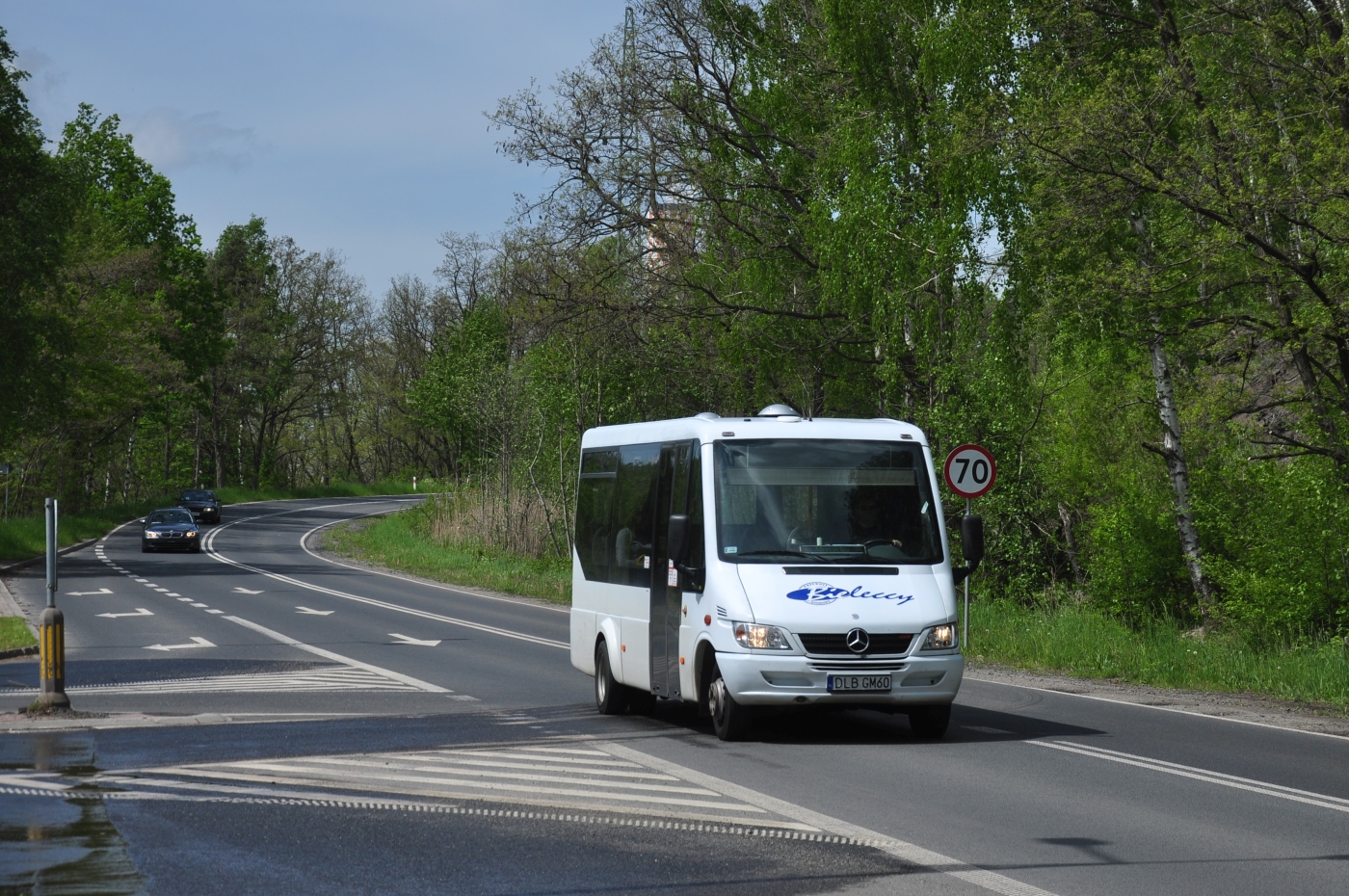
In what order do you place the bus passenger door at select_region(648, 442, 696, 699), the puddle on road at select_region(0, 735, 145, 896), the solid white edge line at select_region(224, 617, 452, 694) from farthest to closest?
the solid white edge line at select_region(224, 617, 452, 694)
the bus passenger door at select_region(648, 442, 696, 699)
the puddle on road at select_region(0, 735, 145, 896)

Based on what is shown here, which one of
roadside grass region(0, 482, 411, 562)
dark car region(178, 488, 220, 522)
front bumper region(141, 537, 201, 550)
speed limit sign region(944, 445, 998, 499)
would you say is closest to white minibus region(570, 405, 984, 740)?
speed limit sign region(944, 445, 998, 499)

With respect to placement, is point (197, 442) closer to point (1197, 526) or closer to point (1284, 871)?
point (1197, 526)

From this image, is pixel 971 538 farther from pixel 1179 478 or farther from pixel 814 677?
pixel 1179 478

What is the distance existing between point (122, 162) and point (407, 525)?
25.0 meters

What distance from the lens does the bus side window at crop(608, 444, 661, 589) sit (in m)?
13.2

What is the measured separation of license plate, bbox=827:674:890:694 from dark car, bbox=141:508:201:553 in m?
43.8

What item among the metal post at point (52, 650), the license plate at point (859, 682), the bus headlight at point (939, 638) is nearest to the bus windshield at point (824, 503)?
the bus headlight at point (939, 638)

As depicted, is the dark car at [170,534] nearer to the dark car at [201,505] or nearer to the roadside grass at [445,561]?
the roadside grass at [445,561]

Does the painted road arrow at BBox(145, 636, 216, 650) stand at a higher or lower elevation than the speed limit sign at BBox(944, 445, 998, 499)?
lower

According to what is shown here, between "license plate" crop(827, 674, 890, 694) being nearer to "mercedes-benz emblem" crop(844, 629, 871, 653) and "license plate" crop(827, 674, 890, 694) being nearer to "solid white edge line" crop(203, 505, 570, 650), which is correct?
"mercedes-benz emblem" crop(844, 629, 871, 653)

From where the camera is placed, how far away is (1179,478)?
2159 cm

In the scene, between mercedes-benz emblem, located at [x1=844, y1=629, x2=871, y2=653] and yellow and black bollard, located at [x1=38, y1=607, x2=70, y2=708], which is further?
yellow and black bollard, located at [x1=38, y1=607, x2=70, y2=708]

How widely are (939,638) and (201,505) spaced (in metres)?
61.4

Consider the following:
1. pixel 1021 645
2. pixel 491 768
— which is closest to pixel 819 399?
pixel 1021 645
